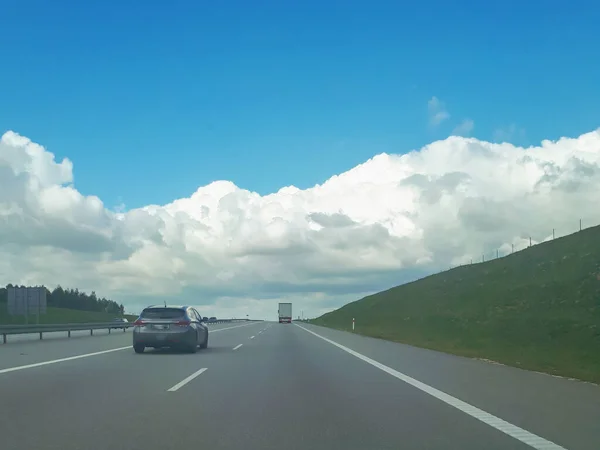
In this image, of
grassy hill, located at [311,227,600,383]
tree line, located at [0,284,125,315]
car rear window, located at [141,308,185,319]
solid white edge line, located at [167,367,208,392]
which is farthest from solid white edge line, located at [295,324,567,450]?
tree line, located at [0,284,125,315]

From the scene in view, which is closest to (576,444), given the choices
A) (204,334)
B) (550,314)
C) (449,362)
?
(449,362)

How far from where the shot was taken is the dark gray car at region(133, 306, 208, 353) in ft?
72.6

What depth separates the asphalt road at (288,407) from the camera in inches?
316

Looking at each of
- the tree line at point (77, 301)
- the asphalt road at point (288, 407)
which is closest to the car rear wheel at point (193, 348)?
the asphalt road at point (288, 407)

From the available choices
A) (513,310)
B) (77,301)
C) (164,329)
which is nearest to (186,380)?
(164,329)

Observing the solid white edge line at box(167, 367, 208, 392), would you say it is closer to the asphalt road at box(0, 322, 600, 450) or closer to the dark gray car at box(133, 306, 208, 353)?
the asphalt road at box(0, 322, 600, 450)

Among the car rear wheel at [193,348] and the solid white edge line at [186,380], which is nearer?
the solid white edge line at [186,380]

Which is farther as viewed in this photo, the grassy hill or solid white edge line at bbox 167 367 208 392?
the grassy hill

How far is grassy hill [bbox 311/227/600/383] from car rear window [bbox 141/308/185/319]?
11.1 metres

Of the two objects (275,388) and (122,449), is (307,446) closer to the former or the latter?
(122,449)

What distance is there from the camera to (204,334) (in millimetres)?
24797

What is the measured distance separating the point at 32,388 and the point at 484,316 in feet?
178

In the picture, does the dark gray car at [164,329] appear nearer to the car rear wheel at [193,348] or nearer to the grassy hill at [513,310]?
the car rear wheel at [193,348]

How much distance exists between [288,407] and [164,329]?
12.3m
